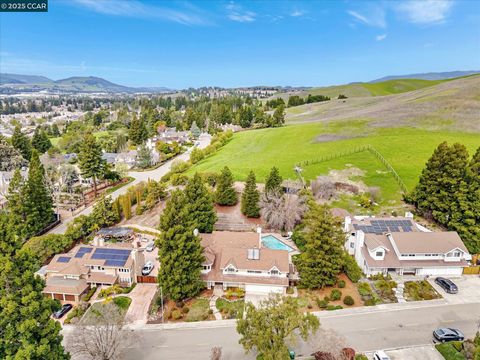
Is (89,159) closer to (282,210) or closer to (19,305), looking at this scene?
(282,210)

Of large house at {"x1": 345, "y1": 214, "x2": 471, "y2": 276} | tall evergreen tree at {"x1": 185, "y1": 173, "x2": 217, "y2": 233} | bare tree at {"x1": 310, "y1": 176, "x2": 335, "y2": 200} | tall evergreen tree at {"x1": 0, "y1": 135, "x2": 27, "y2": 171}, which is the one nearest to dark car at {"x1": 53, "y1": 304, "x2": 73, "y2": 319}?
tall evergreen tree at {"x1": 185, "y1": 173, "x2": 217, "y2": 233}

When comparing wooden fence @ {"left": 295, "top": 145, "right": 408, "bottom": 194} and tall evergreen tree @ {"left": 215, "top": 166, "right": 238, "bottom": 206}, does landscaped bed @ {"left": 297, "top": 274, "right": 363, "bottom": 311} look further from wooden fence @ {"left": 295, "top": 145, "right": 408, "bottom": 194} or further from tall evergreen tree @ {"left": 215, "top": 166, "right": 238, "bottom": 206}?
wooden fence @ {"left": 295, "top": 145, "right": 408, "bottom": 194}

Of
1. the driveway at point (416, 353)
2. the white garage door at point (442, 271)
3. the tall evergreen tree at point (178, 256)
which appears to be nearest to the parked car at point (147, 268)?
the tall evergreen tree at point (178, 256)

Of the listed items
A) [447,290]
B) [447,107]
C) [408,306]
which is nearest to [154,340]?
[408,306]

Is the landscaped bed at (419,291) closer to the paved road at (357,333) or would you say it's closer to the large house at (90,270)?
the paved road at (357,333)

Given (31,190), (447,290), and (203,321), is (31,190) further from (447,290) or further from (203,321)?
(447,290)

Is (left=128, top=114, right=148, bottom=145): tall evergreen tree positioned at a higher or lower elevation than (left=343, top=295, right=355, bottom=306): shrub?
higher
